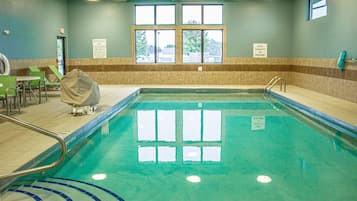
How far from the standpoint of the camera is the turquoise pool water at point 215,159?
3.81 m

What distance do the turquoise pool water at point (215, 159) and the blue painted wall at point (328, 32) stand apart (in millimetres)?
2339

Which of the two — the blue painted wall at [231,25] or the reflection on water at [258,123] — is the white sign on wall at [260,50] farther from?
the reflection on water at [258,123]

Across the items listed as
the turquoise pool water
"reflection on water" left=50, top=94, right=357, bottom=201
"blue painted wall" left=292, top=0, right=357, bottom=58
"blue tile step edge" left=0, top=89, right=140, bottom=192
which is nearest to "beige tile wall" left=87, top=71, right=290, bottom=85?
"blue painted wall" left=292, top=0, right=357, bottom=58

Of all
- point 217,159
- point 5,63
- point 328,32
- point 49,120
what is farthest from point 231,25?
point 217,159

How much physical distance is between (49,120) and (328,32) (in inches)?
295

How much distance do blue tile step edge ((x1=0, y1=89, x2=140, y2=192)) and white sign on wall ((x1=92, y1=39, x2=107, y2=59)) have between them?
13.4 feet

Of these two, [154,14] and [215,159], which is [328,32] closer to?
[154,14]

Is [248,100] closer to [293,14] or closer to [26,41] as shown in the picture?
[293,14]

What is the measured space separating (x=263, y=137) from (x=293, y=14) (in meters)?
8.24

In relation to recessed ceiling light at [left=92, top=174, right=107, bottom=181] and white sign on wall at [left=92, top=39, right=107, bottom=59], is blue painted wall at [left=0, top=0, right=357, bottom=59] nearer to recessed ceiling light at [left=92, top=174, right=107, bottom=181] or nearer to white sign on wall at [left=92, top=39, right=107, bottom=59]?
white sign on wall at [left=92, top=39, right=107, bottom=59]

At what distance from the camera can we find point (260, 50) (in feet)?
44.0

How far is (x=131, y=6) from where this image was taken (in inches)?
528

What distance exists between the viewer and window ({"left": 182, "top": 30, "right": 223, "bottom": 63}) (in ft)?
44.5

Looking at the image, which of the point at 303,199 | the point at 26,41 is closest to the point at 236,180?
the point at 303,199
